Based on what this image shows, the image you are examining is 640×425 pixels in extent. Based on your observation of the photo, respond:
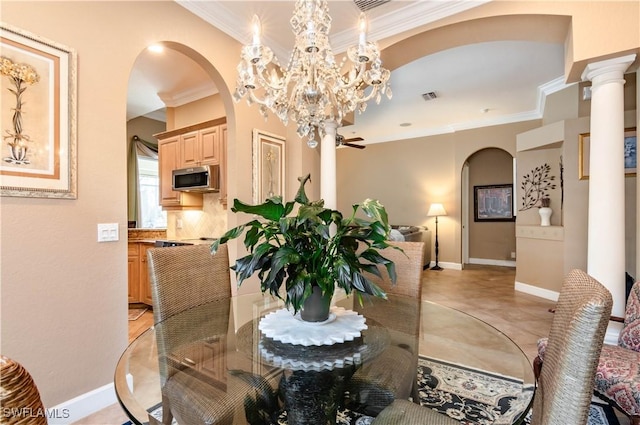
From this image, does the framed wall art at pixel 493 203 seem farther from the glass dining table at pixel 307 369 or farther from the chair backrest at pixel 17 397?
the chair backrest at pixel 17 397

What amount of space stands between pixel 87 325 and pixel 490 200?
308 inches

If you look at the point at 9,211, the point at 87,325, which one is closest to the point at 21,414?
the point at 9,211

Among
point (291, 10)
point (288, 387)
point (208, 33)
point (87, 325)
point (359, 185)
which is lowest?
point (87, 325)

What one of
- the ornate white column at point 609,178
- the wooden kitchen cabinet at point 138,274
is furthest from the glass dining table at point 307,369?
the wooden kitchen cabinet at point 138,274

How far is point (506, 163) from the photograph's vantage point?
7180 mm

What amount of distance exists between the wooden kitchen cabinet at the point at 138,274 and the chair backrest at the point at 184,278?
2.35 metres

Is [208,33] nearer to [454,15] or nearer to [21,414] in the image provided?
[454,15]

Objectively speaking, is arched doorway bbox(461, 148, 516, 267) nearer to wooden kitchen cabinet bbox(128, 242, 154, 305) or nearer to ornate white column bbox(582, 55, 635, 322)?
ornate white column bbox(582, 55, 635, 322)

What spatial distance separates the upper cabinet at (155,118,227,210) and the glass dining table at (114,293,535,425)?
96.1 inches

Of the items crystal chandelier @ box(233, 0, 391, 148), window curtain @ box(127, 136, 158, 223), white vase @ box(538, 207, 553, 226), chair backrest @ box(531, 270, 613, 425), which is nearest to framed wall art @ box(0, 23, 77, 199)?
crystal chandelier @ box(233, 0, 391, 148)

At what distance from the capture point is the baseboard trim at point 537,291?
4.32 m

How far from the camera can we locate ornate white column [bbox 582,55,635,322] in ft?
7.59

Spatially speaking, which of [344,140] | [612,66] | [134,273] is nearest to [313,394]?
[612,66]

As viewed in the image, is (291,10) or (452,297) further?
(452,297)
